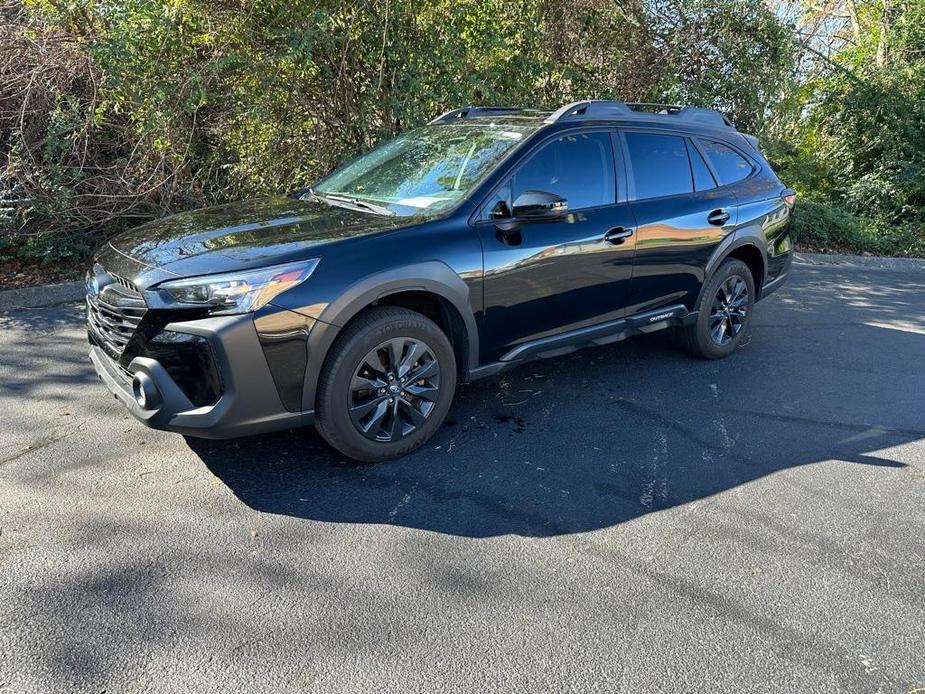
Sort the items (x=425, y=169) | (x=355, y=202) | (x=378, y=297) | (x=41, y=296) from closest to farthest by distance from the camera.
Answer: (x=378, y=297) → (x=355, y=202) → (x=425, y=169) → (x=41, y=296)

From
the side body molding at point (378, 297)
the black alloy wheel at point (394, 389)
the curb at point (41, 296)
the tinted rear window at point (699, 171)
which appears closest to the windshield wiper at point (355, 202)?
the side body molding at point (378, 297)

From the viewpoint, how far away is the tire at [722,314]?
5.28 m

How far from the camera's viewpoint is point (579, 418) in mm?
4426

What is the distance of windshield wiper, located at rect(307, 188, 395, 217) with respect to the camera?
4.05m

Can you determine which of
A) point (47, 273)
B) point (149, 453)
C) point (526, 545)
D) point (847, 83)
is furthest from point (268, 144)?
point (847, 83)

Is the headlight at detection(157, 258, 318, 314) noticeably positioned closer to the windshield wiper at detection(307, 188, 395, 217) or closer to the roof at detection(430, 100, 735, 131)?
the windshield wiper at detection(307, 188, 395, 217)

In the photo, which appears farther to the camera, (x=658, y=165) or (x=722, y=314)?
(x=722, y=314)

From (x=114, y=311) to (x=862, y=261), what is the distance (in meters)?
9.95

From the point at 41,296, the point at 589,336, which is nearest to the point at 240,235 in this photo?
the point at 589,336

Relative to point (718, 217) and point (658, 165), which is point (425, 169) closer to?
point (658, 165)

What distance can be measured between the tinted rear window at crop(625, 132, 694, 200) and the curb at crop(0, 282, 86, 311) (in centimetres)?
506

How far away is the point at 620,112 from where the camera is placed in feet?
15.5

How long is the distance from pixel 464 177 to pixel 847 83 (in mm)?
10515

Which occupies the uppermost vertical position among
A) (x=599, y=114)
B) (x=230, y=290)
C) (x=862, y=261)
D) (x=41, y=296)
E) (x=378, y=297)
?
(x=599, y=114)
